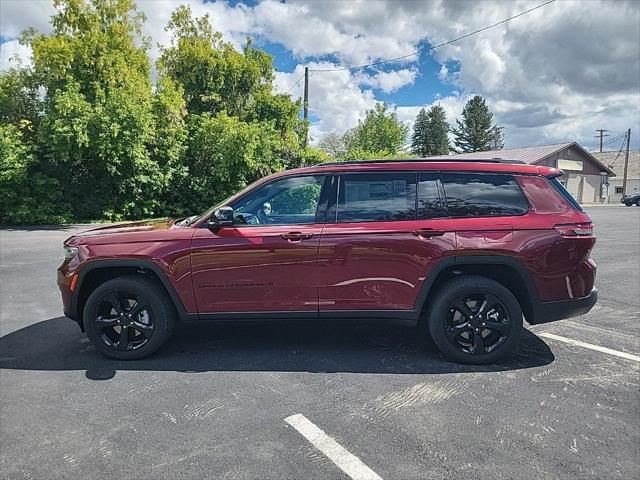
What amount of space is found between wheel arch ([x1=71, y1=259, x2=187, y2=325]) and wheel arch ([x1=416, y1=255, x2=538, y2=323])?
2195 mm

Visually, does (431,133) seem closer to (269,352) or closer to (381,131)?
(381,131)

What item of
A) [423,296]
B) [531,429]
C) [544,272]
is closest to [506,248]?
[544,272]

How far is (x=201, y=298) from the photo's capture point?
153 inches

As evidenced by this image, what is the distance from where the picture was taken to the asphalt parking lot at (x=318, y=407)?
8.18 feet

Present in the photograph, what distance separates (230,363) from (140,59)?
62.5 feet

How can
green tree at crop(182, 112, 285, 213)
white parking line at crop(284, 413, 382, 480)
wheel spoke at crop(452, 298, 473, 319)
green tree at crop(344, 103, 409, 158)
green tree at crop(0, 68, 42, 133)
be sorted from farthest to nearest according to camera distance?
1. green tree at crop(344, 103, 409, 158)
2. green tree at crop(182, 112, 285, 213)
3. green tree at crop(0, 68, 42, 133)
4. wheel spoke at crop(452, 298, 473, 319)
5. white parking line at crop(284, 413, 382, 480)

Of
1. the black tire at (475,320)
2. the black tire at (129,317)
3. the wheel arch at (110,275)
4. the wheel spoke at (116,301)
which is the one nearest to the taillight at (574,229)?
the black tire at (475,320)

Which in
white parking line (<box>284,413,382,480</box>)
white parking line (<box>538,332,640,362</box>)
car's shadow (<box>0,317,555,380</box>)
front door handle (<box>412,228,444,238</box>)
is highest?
front door handle (<box>412,228,444,238</box>)

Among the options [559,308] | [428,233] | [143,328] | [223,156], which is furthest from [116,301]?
[223,156]

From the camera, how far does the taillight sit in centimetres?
371

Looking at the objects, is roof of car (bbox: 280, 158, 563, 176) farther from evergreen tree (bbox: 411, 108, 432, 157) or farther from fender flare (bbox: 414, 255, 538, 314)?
evergreen tree (bbox: 411, 108, 432, 157)

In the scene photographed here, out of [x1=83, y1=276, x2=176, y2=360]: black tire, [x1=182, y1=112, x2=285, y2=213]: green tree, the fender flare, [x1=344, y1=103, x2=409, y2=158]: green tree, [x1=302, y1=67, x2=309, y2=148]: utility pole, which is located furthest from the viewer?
[x1=344, y1=103, x2=409, y2=158]: green tree

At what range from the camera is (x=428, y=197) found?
386cm

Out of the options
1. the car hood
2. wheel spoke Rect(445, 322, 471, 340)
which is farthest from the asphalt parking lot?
the car hood
